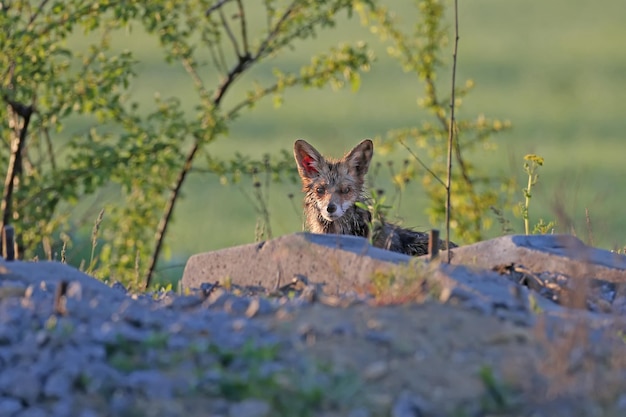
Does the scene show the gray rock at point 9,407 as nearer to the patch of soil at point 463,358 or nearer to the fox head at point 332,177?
the patch of soil at point 463,358

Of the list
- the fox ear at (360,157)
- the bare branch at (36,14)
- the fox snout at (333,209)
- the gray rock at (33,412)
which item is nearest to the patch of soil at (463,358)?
the gray rock at (33,412)

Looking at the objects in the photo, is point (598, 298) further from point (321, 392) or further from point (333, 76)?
point (333, 76)

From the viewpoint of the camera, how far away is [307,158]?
9914mm

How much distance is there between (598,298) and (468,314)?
4.35 ft

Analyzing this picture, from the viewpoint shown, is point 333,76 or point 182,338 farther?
point 333,76

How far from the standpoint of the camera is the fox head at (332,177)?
950 centimetres

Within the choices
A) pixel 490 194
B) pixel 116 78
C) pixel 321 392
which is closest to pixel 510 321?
pixel 321 392

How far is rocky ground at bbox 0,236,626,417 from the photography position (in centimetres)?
421

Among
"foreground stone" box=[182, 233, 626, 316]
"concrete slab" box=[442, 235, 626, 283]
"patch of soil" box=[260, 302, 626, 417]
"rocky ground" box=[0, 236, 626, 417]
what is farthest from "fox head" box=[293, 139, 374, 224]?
"patch of soil" box=[260, 302, 626, 417]

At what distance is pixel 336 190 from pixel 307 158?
51 cm

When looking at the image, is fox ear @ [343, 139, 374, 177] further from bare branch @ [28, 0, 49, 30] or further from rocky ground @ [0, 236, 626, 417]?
rocky ground @ [0, 236, 626, 417]

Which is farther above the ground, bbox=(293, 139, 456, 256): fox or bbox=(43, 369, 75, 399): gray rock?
bbox=(293, 139, 456, 256): fox

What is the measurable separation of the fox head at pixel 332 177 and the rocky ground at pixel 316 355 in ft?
13.7

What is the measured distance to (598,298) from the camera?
5.94m
